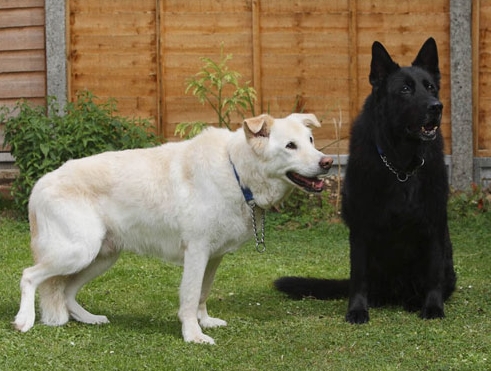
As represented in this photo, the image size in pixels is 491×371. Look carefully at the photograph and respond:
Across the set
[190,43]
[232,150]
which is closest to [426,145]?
[232,150]

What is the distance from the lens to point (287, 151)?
5312 millimetres

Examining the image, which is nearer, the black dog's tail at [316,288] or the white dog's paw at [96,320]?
the white dog's paw at [96,320]

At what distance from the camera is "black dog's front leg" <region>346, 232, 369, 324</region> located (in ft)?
19.0

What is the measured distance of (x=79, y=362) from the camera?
4.83 metres

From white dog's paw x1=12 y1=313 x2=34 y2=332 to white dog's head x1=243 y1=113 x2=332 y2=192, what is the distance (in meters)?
1.66

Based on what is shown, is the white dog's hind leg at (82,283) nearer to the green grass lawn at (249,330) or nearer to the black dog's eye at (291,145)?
the green grass lawn at (249,330)

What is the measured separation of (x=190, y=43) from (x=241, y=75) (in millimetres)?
703

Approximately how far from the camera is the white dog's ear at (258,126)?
17.4 feet

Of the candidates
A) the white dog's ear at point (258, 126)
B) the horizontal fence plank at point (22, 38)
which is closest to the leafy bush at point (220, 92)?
the horizontal fence plank at point (22, 38)

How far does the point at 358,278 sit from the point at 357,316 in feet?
0.87

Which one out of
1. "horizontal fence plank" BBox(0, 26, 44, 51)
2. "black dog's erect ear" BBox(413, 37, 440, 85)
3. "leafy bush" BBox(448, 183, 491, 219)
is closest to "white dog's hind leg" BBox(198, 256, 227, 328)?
"black dog's erect ear" BBox(413, 37, 440, 85)

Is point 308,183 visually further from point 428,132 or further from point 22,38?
point 22,38

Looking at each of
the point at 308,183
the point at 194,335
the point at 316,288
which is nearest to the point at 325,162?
the point at 308,183

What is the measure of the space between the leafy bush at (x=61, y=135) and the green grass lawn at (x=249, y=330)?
6.39 ft
